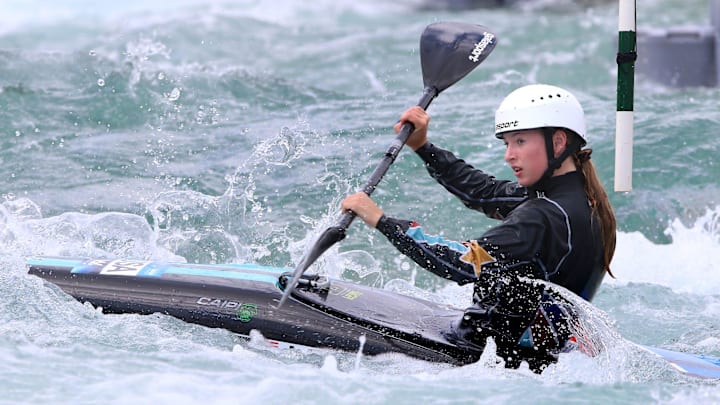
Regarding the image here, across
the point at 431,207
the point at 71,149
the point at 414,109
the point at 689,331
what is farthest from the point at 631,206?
the point at 71,149

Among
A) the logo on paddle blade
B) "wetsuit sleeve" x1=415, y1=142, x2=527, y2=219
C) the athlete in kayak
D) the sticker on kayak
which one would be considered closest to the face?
Result: the athlete in kayak

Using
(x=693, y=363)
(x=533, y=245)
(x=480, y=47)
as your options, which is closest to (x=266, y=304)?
(x=533, y=245)

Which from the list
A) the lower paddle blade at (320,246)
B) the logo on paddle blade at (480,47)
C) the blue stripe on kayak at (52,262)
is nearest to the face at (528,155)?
the lower paddle blade at (320,246)

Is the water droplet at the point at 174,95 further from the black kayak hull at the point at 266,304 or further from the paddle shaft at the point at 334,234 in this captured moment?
the paddle shaft at the point at 334,234

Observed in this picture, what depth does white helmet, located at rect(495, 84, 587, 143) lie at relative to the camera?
386 centimetres

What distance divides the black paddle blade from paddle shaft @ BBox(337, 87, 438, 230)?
0.17m

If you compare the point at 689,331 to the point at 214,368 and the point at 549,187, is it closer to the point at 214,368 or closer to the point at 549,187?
the point at 549,187

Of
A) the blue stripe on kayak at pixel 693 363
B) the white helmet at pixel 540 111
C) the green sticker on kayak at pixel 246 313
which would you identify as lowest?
the blue stripe on kayak at pixel 693 363

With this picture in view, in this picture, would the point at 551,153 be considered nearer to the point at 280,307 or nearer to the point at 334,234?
the point at 334,234

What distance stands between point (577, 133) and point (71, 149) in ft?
14.7

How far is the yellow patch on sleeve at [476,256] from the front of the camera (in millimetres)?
3680

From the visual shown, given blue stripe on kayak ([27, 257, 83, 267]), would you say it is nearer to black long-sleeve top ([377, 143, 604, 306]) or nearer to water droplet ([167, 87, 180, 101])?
black long-sleeve top ([377, 143, 604, 306])

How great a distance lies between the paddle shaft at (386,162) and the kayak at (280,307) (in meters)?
0.51

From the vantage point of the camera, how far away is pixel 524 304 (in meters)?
3.88
